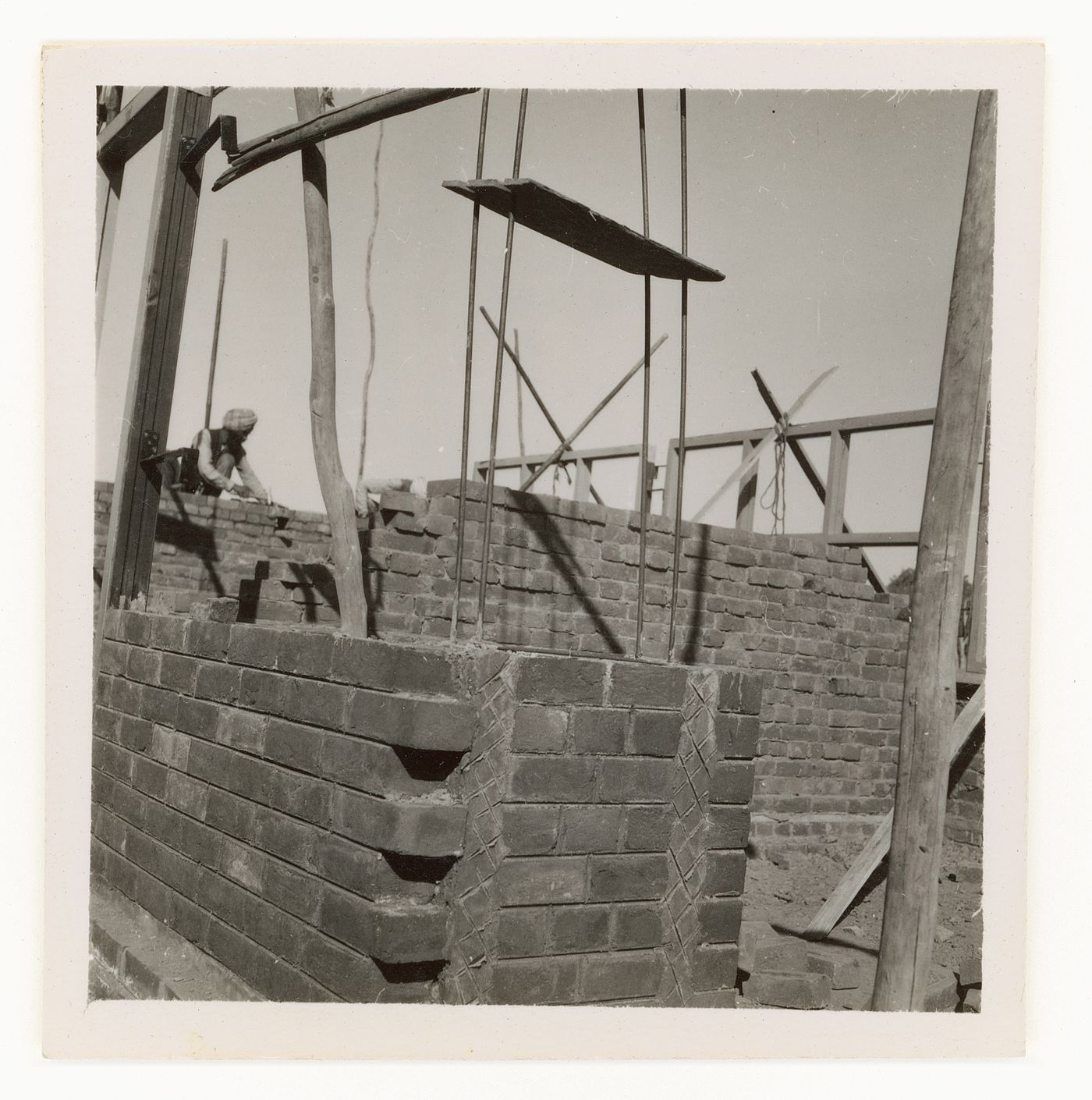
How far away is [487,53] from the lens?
9.07ft

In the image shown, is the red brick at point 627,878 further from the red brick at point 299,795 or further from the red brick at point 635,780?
the red brick at point 299,795

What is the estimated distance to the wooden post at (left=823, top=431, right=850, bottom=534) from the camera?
809cm

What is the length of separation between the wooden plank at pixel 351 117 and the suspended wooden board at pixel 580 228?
0.39m

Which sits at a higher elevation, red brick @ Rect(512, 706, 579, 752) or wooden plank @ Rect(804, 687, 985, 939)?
red brick @ Rect(512, 706, 579, 752)

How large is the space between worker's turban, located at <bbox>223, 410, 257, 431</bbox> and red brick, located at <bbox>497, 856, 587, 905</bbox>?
22.6ft

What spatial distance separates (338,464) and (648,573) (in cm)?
398

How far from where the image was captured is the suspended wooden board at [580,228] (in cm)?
265

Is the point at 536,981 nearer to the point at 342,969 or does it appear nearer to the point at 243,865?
the point at 342,969

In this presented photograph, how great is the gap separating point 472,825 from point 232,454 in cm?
710

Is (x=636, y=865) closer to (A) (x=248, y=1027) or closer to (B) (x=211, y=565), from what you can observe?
(A) (x=248, y=1027)

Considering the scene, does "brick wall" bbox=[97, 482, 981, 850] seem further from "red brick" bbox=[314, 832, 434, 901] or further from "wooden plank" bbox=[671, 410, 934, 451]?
"red brick" bbox=[314, 832, 434, 901]

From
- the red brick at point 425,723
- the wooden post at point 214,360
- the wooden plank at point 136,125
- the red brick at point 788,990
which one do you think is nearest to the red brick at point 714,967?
the red brick at point 425,723

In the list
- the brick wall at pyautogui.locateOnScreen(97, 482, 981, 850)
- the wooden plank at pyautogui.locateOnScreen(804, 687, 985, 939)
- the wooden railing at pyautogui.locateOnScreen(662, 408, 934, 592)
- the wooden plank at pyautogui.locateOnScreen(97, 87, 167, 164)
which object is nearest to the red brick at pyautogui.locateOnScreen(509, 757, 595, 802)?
the brick wall at pyautogui.locateOnScreen(97, 482, 981, 850)

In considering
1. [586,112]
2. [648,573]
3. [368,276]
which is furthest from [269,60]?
[368,276]
